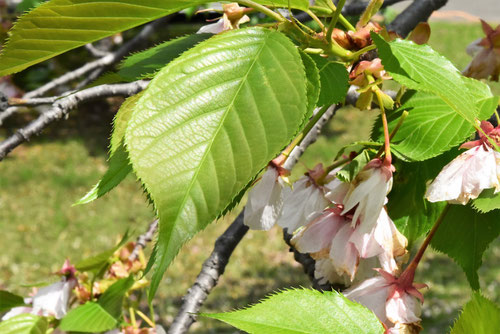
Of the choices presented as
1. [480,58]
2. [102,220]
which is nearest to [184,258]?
[102,220]

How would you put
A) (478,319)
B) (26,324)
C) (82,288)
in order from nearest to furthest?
(478,319) < (26,324) < (82,288)

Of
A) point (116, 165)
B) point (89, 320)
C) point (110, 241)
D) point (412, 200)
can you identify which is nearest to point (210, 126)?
point (116, 165)

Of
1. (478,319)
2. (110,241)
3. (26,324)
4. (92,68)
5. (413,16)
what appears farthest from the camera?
(110,241)

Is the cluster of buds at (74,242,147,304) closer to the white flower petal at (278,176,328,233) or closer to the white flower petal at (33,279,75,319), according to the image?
the white flower petal at (33,279,75,319)

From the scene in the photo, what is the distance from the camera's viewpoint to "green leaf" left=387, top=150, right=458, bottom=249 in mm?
647

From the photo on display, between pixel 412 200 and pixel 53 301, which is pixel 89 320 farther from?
pixel 412 200

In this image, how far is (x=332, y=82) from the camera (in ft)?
1.84

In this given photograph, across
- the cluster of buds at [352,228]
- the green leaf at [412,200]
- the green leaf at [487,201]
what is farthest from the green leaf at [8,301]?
the green leaf at [487,201]

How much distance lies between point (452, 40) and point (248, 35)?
26.8ft

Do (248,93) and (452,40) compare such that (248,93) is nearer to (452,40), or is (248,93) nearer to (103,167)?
(103,167)

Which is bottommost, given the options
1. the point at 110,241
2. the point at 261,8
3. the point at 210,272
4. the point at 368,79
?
the point at 110,241

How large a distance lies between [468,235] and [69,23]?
489mm

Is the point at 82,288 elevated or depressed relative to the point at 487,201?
depressed

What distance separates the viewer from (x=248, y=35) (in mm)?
443
